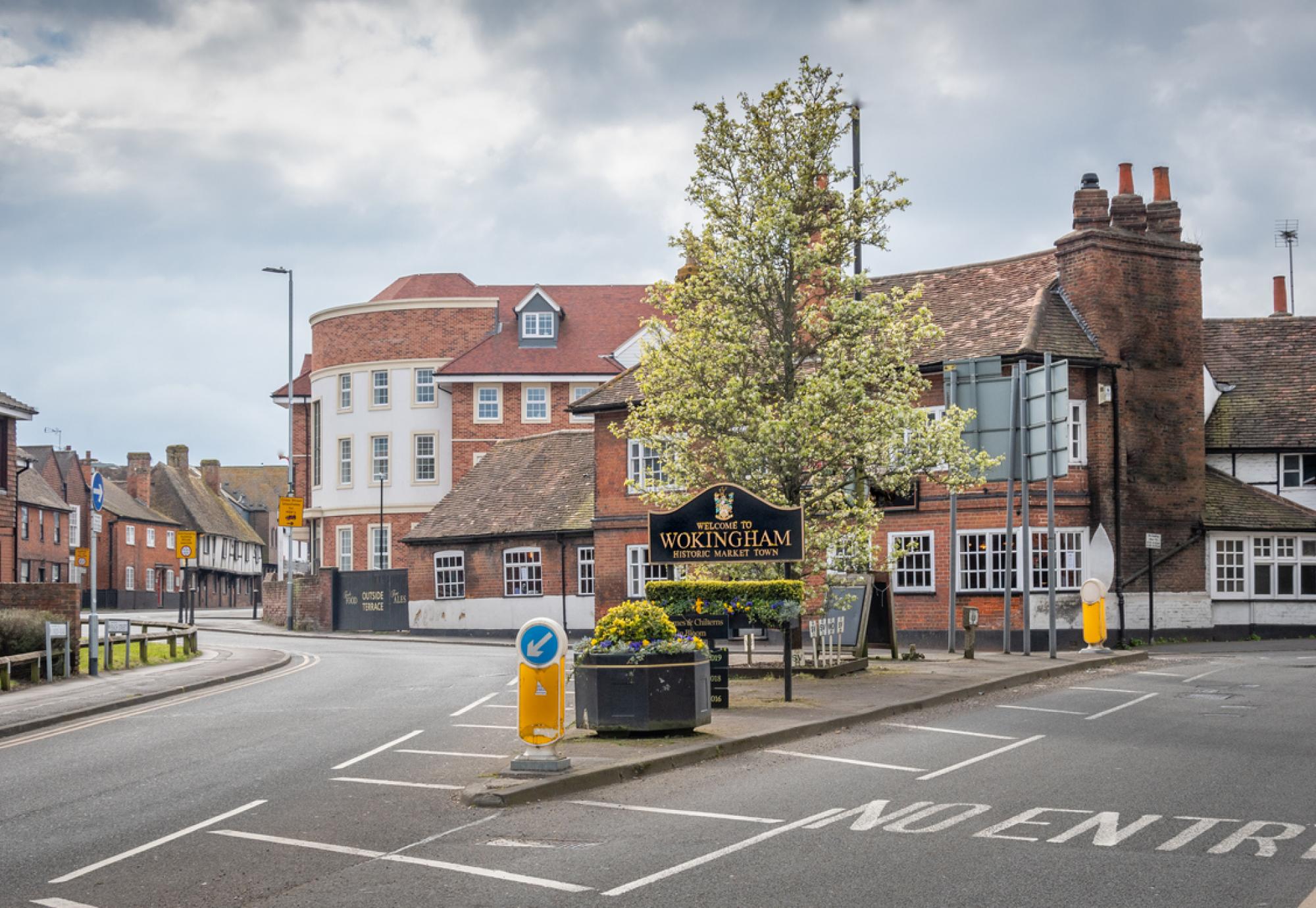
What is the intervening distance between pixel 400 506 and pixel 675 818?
5093 cm

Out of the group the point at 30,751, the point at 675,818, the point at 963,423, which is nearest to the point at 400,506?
the point at 963,423

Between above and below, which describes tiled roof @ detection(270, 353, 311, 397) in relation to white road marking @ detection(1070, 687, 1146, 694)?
above

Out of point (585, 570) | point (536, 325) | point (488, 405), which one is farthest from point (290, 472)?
point (585, 570)

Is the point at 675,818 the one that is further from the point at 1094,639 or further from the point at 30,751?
the point at 1094,639

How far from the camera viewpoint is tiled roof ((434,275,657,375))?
191 ft

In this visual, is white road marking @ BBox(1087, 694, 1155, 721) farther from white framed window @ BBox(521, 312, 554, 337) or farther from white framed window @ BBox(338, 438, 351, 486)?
white framed window @ BBox(338, 438, 351, 486)

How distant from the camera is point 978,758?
43.8ft

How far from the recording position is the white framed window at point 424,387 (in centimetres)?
5975

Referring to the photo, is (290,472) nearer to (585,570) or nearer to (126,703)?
(585,570)

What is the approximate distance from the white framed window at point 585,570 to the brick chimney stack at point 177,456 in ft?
203

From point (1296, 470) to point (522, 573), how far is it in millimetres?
22775

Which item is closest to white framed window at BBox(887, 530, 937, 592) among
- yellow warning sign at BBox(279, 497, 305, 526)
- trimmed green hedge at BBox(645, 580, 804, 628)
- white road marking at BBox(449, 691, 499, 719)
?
trimmed green hedge at BBox(645, 580, 804, 628)

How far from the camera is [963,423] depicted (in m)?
23.2

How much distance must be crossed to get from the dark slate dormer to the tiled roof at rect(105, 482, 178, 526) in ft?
102
